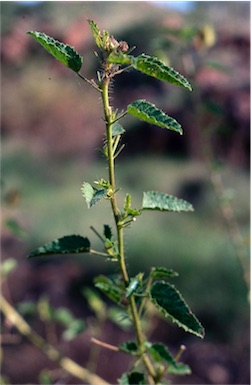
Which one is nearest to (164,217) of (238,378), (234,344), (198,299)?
(198,299)

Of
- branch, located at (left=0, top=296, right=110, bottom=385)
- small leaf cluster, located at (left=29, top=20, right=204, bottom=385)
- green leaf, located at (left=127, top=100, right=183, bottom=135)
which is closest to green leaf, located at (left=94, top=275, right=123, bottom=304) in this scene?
small leaf cluster, located at (left=29, top=20, right=204, bottom=385)

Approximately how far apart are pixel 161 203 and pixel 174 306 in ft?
0.39

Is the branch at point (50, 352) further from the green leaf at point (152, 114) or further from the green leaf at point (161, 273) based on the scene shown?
the green leaf at point (152, 114)

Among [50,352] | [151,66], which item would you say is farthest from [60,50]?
[50,352]

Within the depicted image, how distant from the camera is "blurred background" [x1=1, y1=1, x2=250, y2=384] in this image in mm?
1521

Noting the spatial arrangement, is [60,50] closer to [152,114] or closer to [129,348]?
[152,114]

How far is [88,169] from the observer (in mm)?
5102

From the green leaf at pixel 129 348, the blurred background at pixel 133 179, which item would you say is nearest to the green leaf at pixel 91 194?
the blurred background at pixel 133 179

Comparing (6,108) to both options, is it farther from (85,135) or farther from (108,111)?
(108,111)

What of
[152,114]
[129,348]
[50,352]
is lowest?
[50,352]

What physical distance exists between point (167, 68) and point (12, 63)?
26.6ft

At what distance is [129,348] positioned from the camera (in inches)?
27.3

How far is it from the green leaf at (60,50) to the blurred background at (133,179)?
0.06m

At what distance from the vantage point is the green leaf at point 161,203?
2.04 feet
